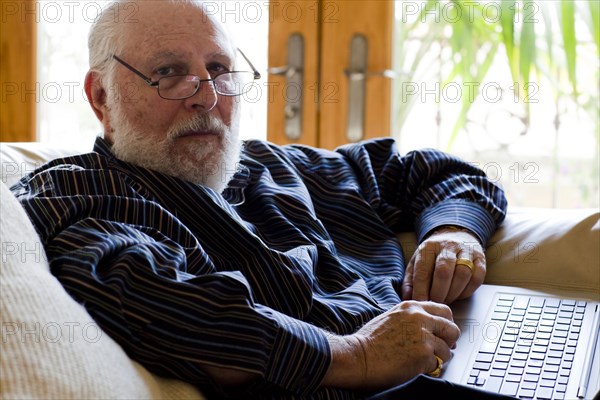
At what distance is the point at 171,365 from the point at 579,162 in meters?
2.09

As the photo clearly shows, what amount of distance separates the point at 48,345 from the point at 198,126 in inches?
27.7

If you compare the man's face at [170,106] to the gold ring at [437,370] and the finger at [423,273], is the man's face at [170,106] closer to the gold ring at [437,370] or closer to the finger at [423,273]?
the finger at [423,273]

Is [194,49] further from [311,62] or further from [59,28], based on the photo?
[59,28]

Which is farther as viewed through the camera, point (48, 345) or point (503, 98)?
point (503, 98)

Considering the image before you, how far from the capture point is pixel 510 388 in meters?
1.14

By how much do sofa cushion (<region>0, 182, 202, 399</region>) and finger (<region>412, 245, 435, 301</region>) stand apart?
59 cm

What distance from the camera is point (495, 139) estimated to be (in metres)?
2.88

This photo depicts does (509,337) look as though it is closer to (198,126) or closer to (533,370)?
(533,370)

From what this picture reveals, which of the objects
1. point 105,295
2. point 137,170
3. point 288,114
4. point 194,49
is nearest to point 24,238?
point 105,295

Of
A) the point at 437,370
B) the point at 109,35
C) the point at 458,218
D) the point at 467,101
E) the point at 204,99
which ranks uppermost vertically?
the point at 109,35

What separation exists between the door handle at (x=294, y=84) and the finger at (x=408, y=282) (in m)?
1.38

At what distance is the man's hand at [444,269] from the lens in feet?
5.01

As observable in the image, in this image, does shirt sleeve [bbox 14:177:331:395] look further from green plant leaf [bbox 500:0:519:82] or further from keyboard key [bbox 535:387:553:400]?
green plant leaf [bbox 500:0:519:82]

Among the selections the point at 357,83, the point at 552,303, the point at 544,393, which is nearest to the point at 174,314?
the point at 544,393
